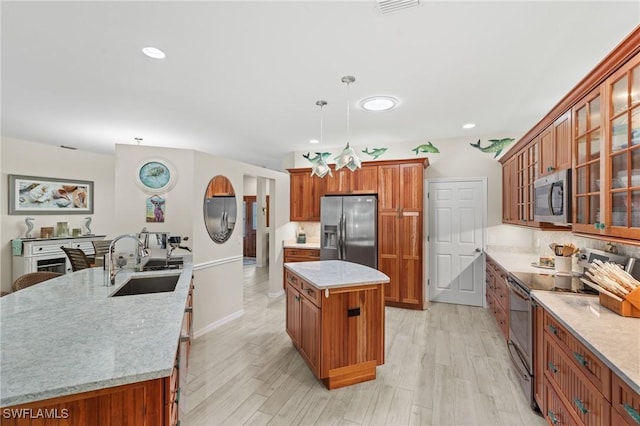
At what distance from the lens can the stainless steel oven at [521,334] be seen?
2160 millimetres

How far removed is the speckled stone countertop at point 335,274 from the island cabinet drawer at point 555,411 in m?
1.23

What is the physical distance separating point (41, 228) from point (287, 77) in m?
5.30

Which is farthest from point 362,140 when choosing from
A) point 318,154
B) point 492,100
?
point 492,100

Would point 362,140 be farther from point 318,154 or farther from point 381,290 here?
point 381,290

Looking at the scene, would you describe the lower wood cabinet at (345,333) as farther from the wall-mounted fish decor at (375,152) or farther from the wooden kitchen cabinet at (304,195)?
the wall-mounted fish decor at (375,152)

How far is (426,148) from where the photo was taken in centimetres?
480

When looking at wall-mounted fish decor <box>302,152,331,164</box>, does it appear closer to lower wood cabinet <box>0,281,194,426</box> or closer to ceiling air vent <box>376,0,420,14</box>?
ceiling air vent <box>376,0,420,14</box>

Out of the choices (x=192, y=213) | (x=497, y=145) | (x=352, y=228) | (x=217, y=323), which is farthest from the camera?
(x=352, y=228)

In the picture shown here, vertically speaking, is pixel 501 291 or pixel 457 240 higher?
pixel 457 240

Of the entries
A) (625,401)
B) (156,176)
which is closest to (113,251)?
(156,176)

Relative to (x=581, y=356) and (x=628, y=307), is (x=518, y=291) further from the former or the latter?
(x=581, y=356)

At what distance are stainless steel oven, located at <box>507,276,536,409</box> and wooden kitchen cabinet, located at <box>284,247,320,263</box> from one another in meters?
2.92

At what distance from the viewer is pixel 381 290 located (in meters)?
2.49

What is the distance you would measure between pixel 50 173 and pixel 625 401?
7.37 m
